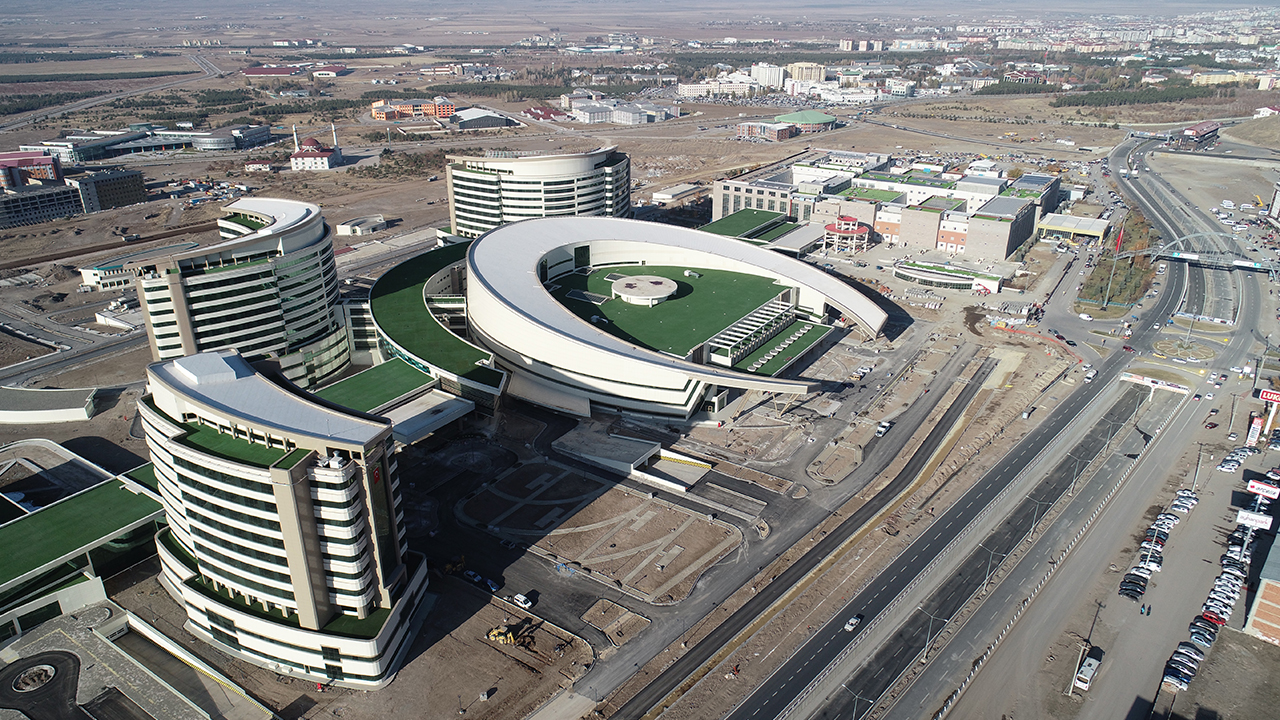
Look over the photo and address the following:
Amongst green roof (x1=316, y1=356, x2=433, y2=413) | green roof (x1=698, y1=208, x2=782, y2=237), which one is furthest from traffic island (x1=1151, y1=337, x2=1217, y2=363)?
green roof (x1=316, y1=356, x2=433, y2=413)

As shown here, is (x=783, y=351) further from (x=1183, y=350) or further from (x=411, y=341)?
(x=1183, y=350)

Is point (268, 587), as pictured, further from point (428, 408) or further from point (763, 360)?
point (763, 360)

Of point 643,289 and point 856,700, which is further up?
point 643,289

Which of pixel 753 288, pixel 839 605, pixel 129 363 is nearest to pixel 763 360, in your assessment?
pixel 753 288

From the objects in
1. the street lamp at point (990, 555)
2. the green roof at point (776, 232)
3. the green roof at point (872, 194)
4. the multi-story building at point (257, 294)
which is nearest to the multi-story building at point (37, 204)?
the multi-story building at point (257, 294)

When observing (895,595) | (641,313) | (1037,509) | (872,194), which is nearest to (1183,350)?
(1037,509)

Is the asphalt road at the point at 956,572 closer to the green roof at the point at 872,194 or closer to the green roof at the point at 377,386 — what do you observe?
the green roof at the point at 377,386

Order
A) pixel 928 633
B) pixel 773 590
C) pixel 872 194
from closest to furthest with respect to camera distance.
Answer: pixel 928 633 < pixel 773 590 < pixel 872 194
